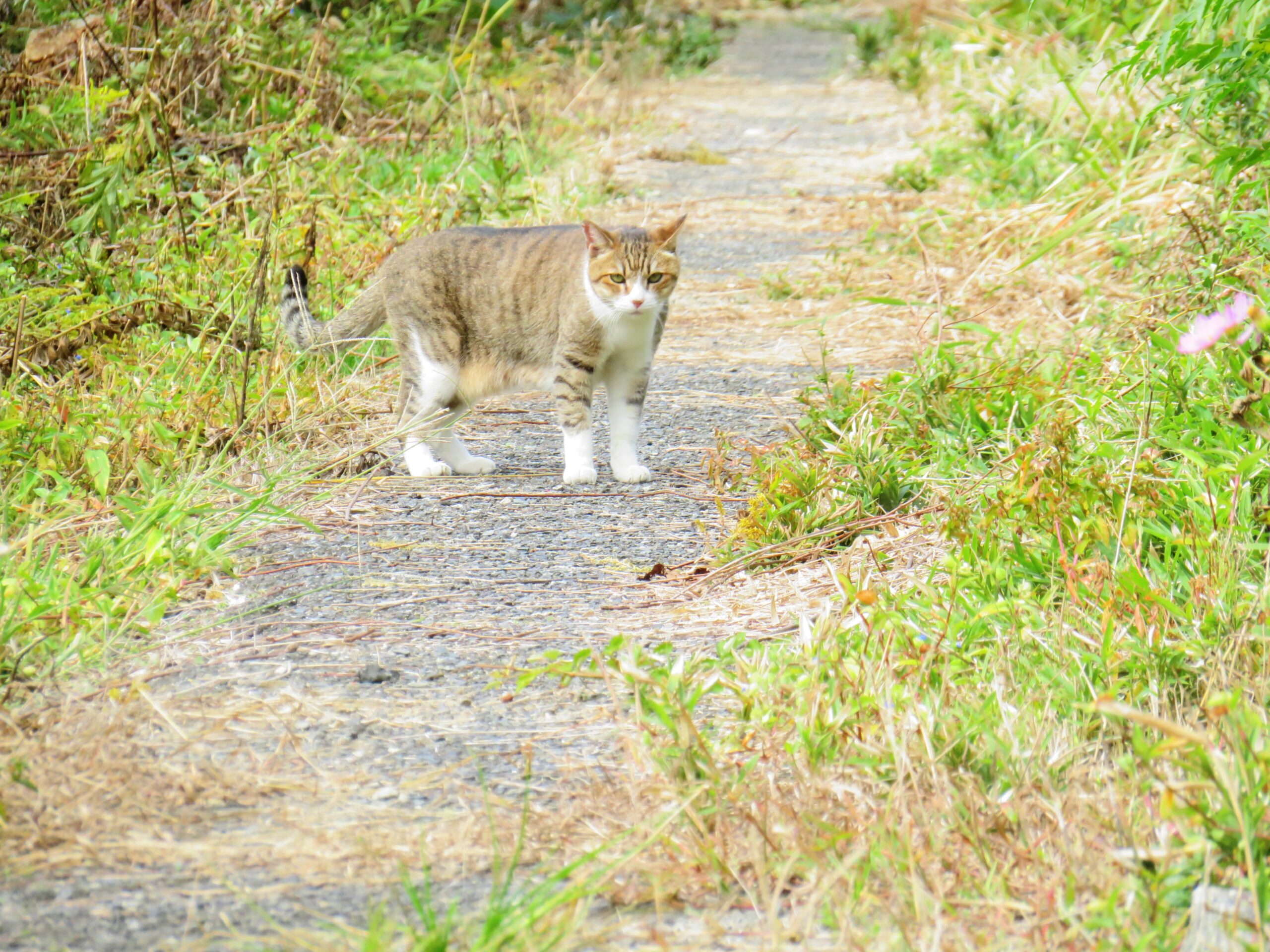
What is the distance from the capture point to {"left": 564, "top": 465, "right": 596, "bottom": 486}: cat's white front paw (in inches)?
165

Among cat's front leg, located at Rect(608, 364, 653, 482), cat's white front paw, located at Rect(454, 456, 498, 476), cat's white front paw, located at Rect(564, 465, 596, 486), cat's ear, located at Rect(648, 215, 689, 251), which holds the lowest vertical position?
cat's white front paw, located at Rect(454, 456, 498, 476)

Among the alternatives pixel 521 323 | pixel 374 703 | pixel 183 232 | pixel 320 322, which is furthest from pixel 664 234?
pixel 374 703

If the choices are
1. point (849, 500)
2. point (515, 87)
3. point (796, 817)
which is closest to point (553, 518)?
point (849, 500)

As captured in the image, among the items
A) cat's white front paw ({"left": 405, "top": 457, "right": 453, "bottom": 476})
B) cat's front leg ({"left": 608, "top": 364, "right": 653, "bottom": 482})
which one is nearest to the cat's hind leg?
cat's white front paw ({"left": 405, "top": 457, "right": 453, "bottom": 476})

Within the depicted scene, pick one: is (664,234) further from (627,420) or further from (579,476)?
(579,476)

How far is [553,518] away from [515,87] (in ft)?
19.2

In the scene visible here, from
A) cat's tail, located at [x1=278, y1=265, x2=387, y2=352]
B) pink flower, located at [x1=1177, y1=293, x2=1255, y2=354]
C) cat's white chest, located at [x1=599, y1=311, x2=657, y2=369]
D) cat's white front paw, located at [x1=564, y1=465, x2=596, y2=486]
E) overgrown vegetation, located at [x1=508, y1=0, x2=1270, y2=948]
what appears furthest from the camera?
cat's tail, located at [x1=278, y1=265, x2=387, y2=352]

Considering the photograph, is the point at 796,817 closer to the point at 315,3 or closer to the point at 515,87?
the point at 315,3

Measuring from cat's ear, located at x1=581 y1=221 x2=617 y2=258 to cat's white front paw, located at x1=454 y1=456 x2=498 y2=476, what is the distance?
2.45 ft

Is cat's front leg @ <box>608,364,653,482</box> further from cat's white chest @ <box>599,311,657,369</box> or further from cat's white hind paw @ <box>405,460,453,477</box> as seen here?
cat's white hind paw @ <box>405,460,453,477</box>

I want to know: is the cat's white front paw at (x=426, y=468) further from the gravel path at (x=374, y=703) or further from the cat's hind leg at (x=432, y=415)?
the gravel path at (x=374, y=703)

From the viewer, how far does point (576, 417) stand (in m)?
4.21

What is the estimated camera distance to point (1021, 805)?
6.88 ft

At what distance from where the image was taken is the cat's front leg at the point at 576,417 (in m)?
4.21
